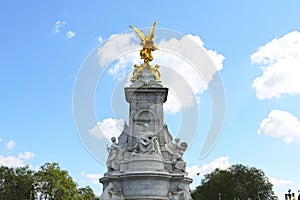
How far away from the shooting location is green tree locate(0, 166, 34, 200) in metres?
56.3

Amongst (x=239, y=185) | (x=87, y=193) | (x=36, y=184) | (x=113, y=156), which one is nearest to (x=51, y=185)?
(x=36, y=184)

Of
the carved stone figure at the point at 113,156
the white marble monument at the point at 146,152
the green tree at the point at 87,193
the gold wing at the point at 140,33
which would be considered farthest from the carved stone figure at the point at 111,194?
the green tree at the point at 87,193

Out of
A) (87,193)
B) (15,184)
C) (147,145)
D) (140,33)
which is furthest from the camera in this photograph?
(87,193)

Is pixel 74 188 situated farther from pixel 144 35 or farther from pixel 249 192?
pixel 144 35

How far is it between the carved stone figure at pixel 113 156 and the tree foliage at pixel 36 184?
32168 millimetres

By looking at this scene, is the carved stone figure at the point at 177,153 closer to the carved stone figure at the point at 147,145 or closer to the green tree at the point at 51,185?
the carved stone figure at the point at 147,145

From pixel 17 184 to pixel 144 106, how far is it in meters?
34.2

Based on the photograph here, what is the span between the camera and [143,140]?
27922 millimetres

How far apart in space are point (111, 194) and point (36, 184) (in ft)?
116

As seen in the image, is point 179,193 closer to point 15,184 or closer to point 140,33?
point 140,33

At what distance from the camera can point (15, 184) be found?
57312 millimetres

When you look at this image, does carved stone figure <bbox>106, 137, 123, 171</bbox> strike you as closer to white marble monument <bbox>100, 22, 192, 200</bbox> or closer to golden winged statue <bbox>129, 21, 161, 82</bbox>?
white marble monument <bbox>100, 22, 192, 200</bbox>

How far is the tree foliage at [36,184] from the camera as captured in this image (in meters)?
57.0

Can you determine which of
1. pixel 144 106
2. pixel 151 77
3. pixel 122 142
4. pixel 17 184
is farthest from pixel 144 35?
pixel 17 184
